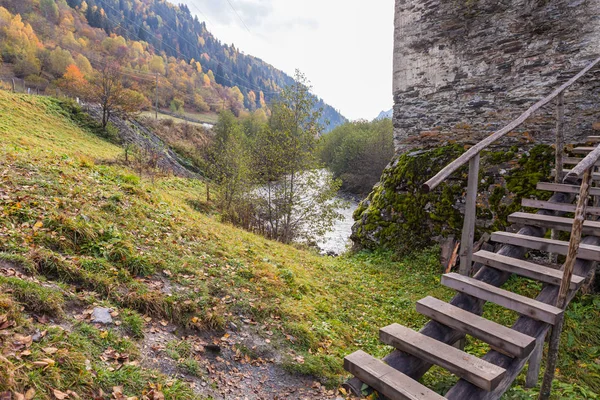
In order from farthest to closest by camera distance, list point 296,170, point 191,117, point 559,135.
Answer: point 191,117, point 296,170, point 559,135

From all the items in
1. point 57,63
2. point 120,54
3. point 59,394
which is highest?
point 120,54

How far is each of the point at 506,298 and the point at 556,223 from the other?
1.38 metres

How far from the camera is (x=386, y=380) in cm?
250

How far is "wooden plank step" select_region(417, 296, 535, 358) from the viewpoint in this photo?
2480mm

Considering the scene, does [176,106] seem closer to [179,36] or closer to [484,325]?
[484,325]

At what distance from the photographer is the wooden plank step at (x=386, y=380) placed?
2357mm

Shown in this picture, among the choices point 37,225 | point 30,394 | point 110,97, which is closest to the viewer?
point 30,394

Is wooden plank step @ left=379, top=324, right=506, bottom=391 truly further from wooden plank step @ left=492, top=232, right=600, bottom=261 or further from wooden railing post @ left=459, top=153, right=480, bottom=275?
wooden plank step @ left=492, top=232, right=600, bottom=261

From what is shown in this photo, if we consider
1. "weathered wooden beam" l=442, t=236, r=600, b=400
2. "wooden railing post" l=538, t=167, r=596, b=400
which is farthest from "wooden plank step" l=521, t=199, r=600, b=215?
"wooden railing post" l=538, t=167, r=596, b=400

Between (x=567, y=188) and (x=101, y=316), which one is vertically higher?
(x=567, y=188)

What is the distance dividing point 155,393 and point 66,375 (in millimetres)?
576

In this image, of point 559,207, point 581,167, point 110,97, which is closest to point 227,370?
→ point 581,167

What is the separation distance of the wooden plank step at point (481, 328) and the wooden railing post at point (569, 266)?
17.0 inches

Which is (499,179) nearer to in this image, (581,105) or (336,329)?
(581,105)
